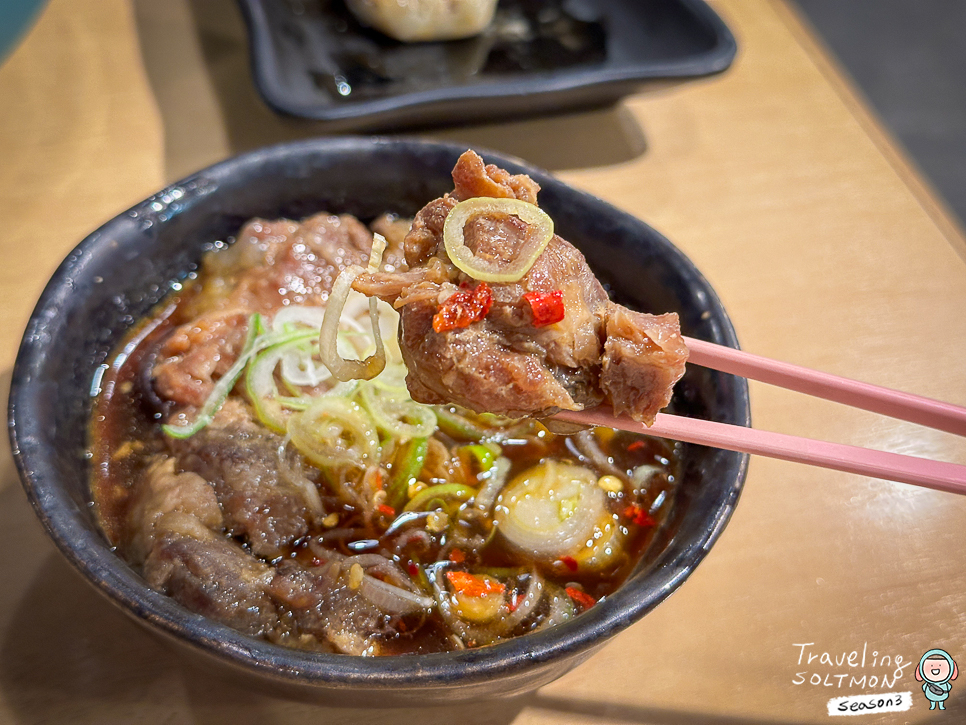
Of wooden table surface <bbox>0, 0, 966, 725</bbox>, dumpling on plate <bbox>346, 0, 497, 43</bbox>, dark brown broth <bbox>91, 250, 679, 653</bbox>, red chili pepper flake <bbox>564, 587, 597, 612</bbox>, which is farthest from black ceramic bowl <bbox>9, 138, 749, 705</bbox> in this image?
dumpling on plate <bbox>346, 0, 497, 43</bbox>

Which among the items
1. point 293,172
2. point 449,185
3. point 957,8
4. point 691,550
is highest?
point 293,172

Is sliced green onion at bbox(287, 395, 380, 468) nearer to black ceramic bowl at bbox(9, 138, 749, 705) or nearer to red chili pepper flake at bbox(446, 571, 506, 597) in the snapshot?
red chili pepper flake at bbox(446, 571, 506, 597)

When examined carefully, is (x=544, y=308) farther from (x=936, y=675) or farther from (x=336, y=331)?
(x=936, y=675)

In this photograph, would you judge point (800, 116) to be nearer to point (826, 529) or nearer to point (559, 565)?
point (826, 529)

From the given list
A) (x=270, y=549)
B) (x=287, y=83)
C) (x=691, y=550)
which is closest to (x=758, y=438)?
(x=691, y=550)

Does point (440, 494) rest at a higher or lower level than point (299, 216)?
lower

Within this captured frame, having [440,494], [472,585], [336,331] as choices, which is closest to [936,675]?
[472,585]
